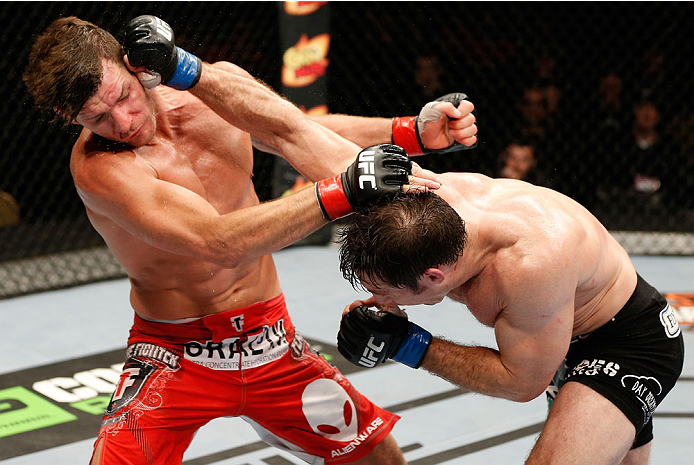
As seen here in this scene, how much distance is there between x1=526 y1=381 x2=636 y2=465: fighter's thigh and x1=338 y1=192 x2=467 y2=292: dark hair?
0.49 meters

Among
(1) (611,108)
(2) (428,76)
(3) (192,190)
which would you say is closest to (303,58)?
(2) (428,76)

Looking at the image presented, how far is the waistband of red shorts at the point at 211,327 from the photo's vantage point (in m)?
2.14

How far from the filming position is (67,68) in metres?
1.88

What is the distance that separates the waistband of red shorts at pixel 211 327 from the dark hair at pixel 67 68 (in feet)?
1.90

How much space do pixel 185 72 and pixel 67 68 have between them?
0.26 meters

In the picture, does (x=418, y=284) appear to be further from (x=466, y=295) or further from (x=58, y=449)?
(x=58, y=449)

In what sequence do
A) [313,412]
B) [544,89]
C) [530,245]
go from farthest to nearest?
[544,89] → [313,412] → [530,245]

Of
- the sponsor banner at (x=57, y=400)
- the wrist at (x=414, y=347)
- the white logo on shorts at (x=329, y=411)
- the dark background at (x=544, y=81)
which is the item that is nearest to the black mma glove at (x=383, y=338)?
the wrist at (x=414, y=347)

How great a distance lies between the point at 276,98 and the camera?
2.07 m

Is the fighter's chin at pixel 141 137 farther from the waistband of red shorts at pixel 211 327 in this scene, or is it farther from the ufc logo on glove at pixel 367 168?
the ufc logo on glove at pixel 367 168

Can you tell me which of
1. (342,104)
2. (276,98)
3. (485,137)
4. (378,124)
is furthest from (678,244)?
(276,98)

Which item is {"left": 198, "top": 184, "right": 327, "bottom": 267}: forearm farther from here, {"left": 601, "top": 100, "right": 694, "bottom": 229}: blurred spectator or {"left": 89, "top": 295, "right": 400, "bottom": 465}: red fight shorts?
{"left": 601, "top": 100, "right": 694, "bottom": 229}: blurred spectator

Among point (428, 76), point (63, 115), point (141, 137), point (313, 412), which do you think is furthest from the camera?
point (428, 76)

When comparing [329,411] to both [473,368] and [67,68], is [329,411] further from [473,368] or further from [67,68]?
[67,68]
